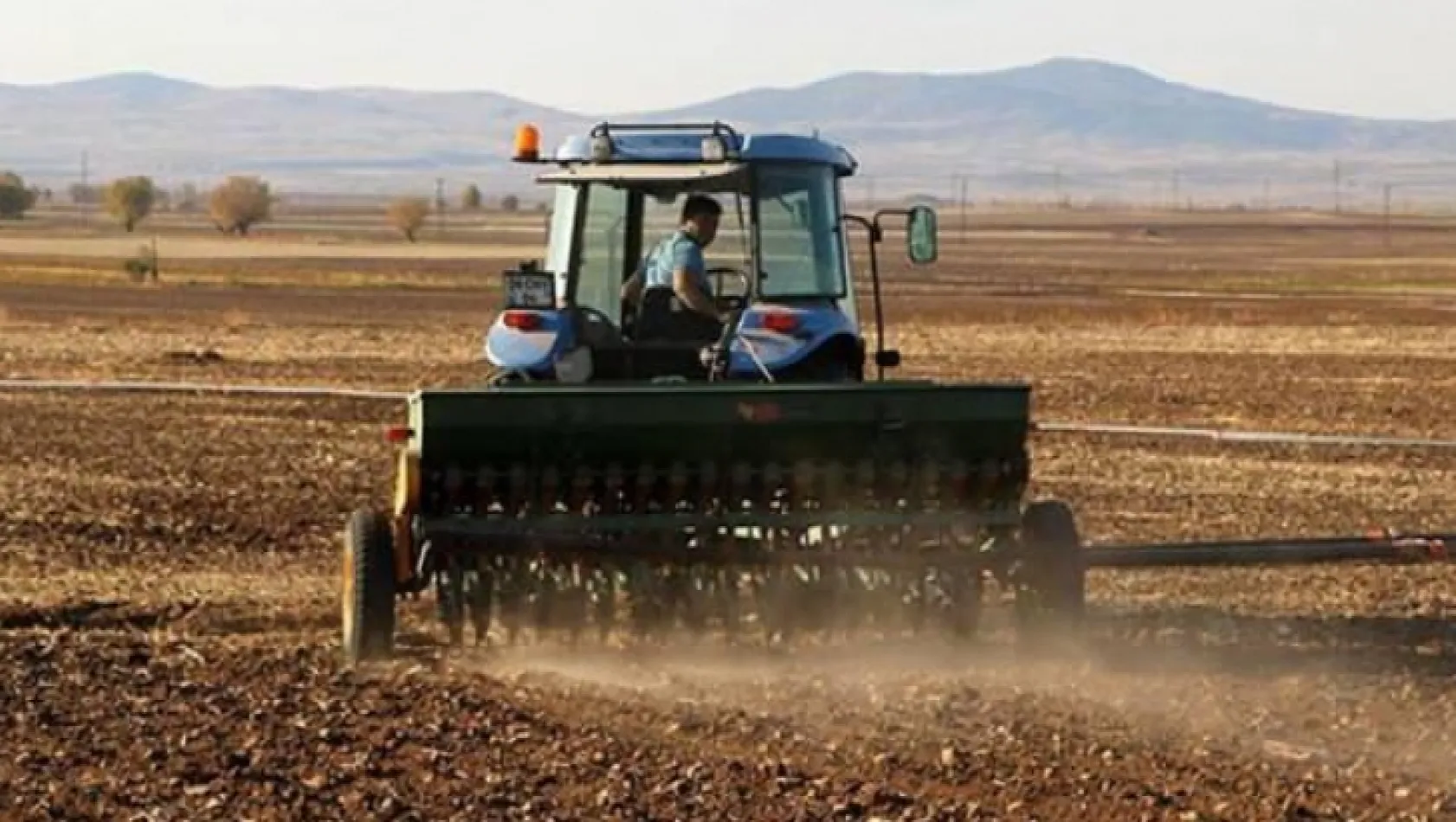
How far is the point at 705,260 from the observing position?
45.4 feet

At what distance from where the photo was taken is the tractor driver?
13.5 metres

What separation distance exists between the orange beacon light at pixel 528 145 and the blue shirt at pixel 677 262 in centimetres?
78

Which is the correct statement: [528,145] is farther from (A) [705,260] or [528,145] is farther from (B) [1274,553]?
(B) [1274,553]

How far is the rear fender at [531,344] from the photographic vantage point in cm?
1354

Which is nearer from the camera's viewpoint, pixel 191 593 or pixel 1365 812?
pixel 1365 812

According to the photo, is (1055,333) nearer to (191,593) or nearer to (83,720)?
(191,593)

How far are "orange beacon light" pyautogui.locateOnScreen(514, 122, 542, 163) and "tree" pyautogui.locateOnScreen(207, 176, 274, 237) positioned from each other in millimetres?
132683

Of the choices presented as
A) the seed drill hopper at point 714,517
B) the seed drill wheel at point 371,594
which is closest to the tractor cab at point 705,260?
the seed drill hopper at point 714,517

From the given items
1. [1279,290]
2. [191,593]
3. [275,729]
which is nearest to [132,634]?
[191,593]

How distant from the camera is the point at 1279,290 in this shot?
72.6 m

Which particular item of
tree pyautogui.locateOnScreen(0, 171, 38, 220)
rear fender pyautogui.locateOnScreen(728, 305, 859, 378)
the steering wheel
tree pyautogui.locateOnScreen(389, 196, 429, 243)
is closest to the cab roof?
the steering wheel

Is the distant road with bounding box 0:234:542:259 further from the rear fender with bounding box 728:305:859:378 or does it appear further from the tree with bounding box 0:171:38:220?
the rear fender with bounding box 728:305:859:378

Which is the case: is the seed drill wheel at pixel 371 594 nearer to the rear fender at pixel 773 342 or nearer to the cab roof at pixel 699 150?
the rear fender at pixel 773 342

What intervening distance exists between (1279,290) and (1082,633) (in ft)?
202
